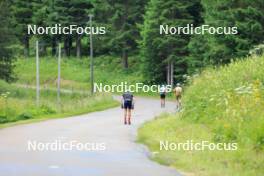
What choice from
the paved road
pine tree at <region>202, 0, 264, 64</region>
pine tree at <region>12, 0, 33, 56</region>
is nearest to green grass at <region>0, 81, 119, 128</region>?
the paved road

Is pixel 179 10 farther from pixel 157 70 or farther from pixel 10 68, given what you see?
pixel 10 68

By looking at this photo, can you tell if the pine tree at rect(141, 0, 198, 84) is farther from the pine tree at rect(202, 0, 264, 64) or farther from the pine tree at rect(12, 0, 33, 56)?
the pine tree at rect(12, 0, 33, 56)

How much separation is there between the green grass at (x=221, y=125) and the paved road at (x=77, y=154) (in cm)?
71

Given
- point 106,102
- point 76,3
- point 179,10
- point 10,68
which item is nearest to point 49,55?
point 76,3

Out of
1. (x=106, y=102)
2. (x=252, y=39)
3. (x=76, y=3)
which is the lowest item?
(x=106, y=102)

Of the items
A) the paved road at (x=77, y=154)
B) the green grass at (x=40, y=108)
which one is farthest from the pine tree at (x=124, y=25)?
the paved road at (x=77, y=154)

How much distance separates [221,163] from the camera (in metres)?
14.8

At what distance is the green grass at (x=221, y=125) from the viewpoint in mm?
14633

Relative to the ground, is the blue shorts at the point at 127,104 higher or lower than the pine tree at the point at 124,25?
lower

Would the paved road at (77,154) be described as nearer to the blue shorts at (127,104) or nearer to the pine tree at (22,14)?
the blue shorts at (127,104)

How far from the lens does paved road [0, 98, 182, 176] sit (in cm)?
1433

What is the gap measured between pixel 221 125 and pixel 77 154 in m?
4.41

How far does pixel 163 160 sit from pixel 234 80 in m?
8.90

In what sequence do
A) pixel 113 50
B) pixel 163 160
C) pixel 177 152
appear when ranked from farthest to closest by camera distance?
pixel 113 50
pixel 177 152
pixel 163 160
